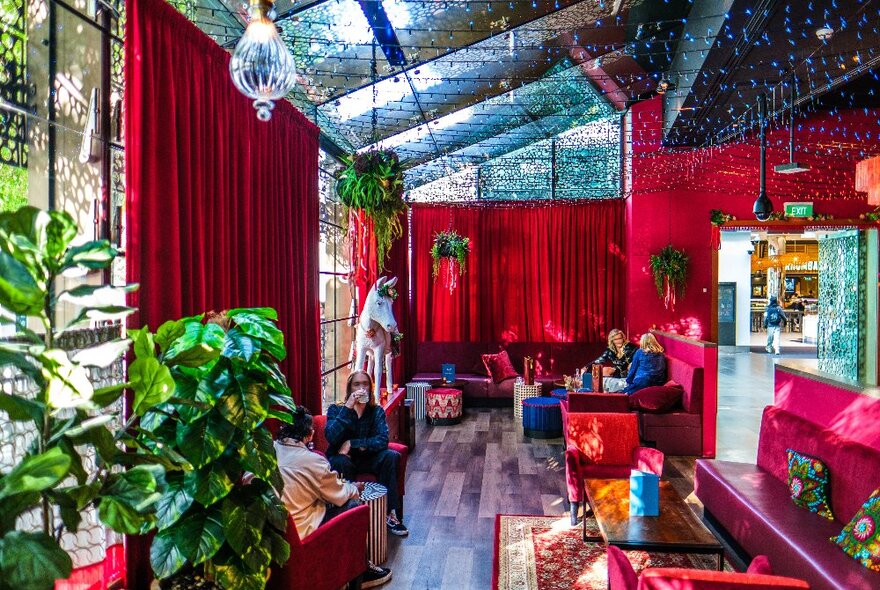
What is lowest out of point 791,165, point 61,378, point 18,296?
point 61,378

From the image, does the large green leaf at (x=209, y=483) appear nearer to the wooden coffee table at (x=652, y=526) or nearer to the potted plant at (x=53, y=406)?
the potted plant at (x=53, y=406)

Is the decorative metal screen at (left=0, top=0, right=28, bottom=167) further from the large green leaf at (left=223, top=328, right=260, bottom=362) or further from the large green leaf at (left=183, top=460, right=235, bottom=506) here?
the large green leaf at (left=183, top=460, right=235, bottom=506)

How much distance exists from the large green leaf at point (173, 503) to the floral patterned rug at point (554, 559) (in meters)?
2.17

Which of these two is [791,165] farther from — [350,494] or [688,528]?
[350,494]

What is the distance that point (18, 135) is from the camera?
240 cm

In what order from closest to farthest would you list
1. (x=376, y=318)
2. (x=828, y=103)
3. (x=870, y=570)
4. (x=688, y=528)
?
1. (x=870, y=570)
2. (x=688, y=528)
3. (x=376, y=318)
4. (x=828, y=103)

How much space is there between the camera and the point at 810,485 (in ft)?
12.5

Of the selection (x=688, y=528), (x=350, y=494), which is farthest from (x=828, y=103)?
(x=350, y=494)

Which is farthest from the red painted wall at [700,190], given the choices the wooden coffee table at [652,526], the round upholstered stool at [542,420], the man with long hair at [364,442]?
the man with long hair at [364,442]

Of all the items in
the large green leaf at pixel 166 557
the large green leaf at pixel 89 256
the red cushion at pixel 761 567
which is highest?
the large green leaf at pixel 89 256

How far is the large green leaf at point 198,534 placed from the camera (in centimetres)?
226

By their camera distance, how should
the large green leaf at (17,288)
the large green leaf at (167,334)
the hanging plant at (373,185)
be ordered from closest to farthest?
the large green leaf at (17,288) < the large green leaf at (167,334) < the hanging plant at (373,185)

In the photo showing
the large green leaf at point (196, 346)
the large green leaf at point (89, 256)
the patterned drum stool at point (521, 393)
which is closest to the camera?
the large green leaf at point (89, 256)

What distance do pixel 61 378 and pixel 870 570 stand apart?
3406mm
